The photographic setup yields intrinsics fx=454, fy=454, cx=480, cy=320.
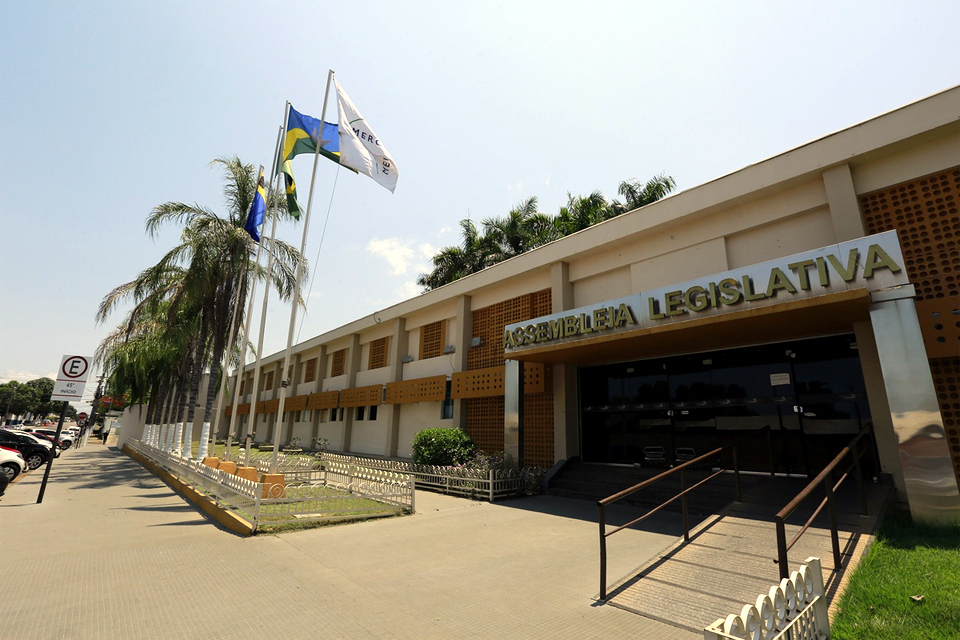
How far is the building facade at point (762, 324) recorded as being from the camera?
756 centimetres

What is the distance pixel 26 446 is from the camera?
19641mm

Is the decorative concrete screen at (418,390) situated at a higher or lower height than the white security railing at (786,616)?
higher

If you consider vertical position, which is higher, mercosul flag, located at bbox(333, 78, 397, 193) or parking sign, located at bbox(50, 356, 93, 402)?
mercosul flag, located at bbox(333, 78, 397, 193)

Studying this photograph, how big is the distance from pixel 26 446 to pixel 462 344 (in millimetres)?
19523

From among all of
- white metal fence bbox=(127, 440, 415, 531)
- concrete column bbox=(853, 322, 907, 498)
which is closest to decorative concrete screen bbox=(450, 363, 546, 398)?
white metal fence bbox=(127, 440, 415, 531)

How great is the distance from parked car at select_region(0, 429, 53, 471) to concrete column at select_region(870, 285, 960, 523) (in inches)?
1119

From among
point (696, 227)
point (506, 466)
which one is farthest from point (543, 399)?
point (696, 227)

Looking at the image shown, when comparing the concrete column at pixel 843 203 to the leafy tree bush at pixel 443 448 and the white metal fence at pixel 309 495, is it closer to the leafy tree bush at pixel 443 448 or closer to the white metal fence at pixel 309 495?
the white metal fence at pixel 309 495

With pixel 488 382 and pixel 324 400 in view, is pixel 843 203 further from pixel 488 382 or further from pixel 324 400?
pixel 324 400

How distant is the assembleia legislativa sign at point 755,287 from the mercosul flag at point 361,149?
584 cm

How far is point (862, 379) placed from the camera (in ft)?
30.5

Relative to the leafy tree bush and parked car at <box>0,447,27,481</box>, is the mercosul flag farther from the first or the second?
parked car at <box>0,447,27,481</box>

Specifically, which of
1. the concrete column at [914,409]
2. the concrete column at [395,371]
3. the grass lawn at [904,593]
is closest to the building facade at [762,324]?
the concrete column at [914,409]

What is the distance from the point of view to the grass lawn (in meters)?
3.78
